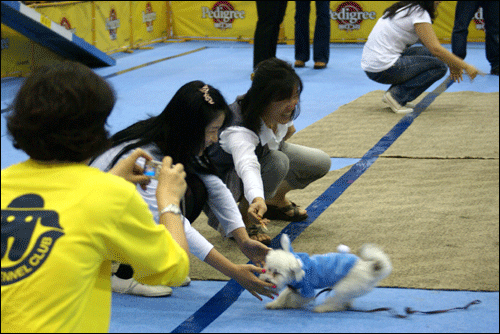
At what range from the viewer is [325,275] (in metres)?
1.71

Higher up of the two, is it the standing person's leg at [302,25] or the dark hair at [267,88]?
the dark hair at [267,88]

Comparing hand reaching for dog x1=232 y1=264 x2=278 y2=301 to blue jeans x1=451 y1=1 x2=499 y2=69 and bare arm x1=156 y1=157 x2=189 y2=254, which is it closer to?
bare arm x1=156 y1=157 x2=189 y2=254

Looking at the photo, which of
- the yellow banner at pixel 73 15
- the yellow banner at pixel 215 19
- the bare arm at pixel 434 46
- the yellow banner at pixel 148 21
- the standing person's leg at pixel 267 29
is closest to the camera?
the bare arm at pixel 434 46

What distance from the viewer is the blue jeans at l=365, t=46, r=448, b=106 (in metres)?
4.29

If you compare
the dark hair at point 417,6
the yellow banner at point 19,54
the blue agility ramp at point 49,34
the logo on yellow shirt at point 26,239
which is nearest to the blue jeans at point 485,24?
the dark hair at point 417,6

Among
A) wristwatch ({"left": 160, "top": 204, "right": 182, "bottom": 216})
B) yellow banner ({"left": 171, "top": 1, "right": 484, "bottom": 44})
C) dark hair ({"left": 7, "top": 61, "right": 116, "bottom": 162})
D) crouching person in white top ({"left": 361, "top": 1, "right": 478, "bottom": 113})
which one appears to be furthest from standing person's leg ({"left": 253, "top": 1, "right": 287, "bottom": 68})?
dark hair ({"left": 7, "top": 61, "right": 116, "bottom": 162})

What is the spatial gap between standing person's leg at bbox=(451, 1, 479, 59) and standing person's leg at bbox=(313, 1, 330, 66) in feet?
4.09

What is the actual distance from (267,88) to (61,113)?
50.2 inches

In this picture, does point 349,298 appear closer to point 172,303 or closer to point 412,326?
point 412,326

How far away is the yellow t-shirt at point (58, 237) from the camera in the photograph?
914mm

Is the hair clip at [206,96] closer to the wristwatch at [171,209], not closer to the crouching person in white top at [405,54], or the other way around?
the wristwatch at [171,209]

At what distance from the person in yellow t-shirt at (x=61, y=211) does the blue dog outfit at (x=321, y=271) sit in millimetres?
786

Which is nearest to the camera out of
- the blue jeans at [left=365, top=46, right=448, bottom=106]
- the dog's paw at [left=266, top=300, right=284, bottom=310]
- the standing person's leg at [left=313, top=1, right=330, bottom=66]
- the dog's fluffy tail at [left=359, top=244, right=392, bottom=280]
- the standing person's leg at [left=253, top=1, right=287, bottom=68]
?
the dog's fluffy tail at [left=359, top=244, right=392, bottom=280]

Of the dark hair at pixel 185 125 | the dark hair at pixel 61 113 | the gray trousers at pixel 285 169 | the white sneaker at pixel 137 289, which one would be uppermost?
the dark hair at pixel 61 113
